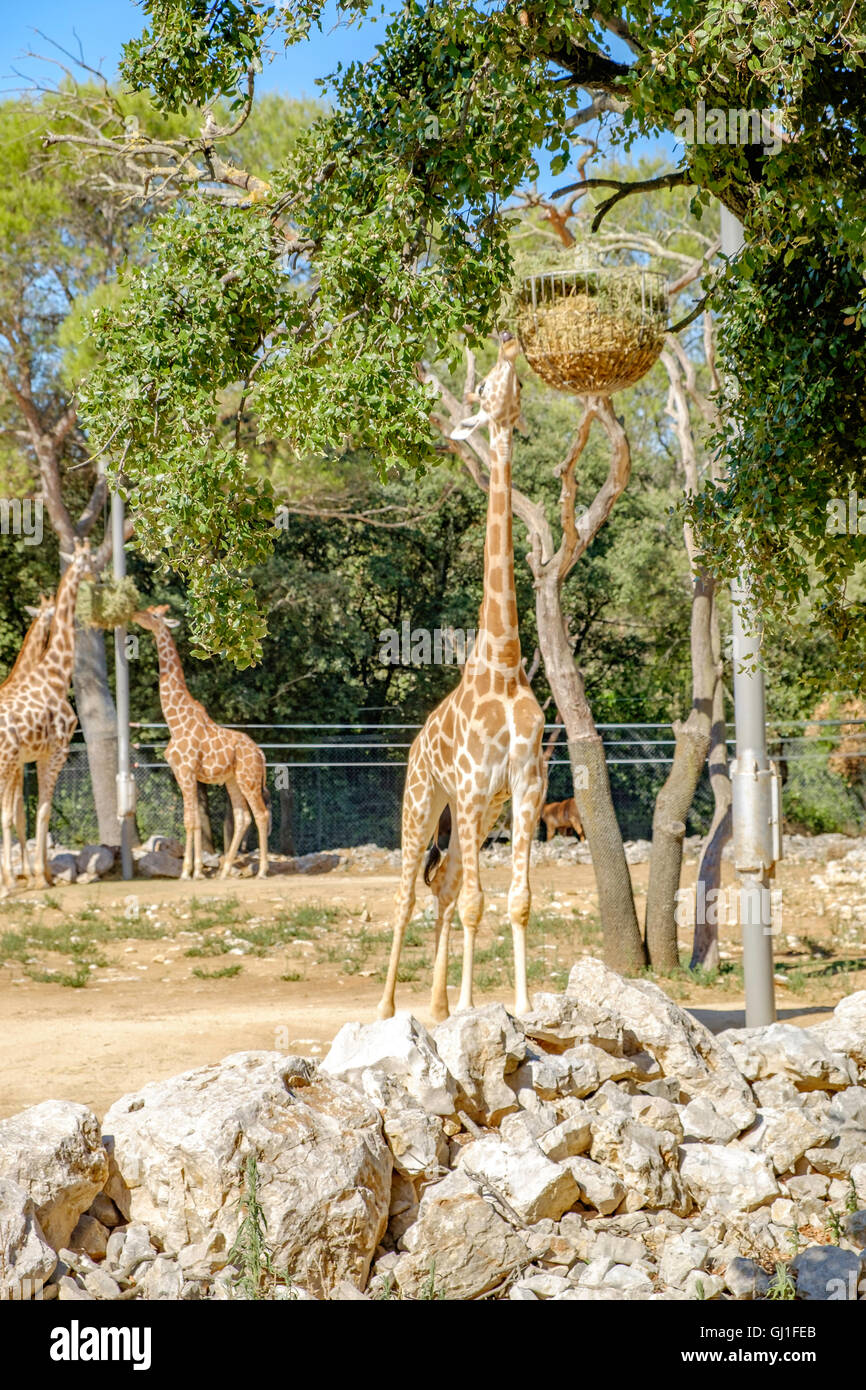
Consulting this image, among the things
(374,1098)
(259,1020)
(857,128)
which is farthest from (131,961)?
(857,128)

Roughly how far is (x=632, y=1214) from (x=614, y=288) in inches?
237

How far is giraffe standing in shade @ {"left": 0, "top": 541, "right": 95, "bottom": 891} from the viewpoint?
1591cm

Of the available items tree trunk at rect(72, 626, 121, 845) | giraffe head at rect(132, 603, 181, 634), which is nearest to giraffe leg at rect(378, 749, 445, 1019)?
giraffe head at rect(132, 603, 181, 634)

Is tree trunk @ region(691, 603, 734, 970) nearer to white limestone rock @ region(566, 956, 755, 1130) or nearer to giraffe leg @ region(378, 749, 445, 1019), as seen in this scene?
giraffe leg @ region(378, 749, 445, 1019)

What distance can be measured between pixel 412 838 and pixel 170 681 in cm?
1027

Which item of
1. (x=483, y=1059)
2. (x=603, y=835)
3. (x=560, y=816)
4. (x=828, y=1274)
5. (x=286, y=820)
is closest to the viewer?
(x=828, y=1274)

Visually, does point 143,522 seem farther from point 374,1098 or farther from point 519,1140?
point 519,1140

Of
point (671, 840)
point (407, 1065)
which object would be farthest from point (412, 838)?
point (671, 840)

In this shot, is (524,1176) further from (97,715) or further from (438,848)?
(97,715)

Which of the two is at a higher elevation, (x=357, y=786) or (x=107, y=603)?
(x=107, y=603)

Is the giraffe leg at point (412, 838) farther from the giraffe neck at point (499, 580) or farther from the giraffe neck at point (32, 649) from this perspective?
the giraffe neck at point (32, 649)

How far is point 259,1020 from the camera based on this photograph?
9305 millimetres

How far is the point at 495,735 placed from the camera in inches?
310

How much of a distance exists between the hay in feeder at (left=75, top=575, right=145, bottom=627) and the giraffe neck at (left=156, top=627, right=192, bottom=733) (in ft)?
1.72
